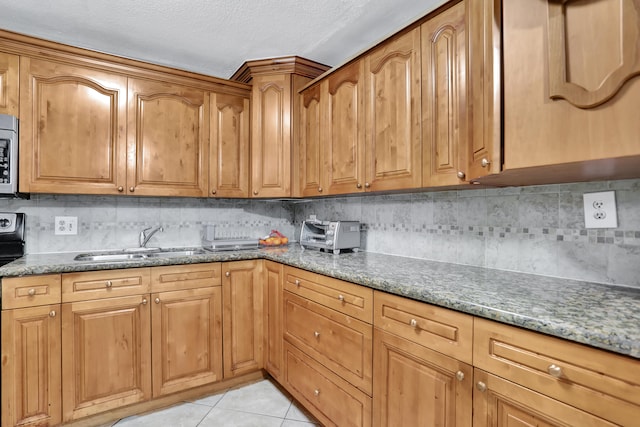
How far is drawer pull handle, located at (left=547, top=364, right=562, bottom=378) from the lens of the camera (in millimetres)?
846

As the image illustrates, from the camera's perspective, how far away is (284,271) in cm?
207

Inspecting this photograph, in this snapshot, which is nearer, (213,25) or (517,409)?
(517,409)

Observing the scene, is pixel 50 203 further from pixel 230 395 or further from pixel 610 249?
pixel 610 249

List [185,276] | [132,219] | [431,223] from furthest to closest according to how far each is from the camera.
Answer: [132,219], [185,276], [431,223]

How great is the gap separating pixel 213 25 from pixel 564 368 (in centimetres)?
223

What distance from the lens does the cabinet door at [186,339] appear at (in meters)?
1.98

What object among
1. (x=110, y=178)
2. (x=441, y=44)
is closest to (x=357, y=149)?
(x=441, y=44)

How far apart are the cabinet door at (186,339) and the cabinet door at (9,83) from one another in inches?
51.1

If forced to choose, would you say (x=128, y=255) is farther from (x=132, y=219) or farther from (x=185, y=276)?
(x=185, y=276)

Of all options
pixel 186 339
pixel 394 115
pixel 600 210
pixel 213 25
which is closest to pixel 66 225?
pixel 186 339

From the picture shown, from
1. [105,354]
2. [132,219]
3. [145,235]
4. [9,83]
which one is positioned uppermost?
[9,83]

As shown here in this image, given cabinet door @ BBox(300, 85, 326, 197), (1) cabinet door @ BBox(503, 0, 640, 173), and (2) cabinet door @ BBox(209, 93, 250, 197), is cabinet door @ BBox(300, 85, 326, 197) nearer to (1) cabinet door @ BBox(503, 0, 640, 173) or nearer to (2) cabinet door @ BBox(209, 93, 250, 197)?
(2) cabinet door @ BBox(209, 93, 250, 197)

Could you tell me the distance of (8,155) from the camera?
181 centimetres

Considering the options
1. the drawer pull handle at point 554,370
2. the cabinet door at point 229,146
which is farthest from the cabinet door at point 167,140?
the drawer pull handle at point 554,370
